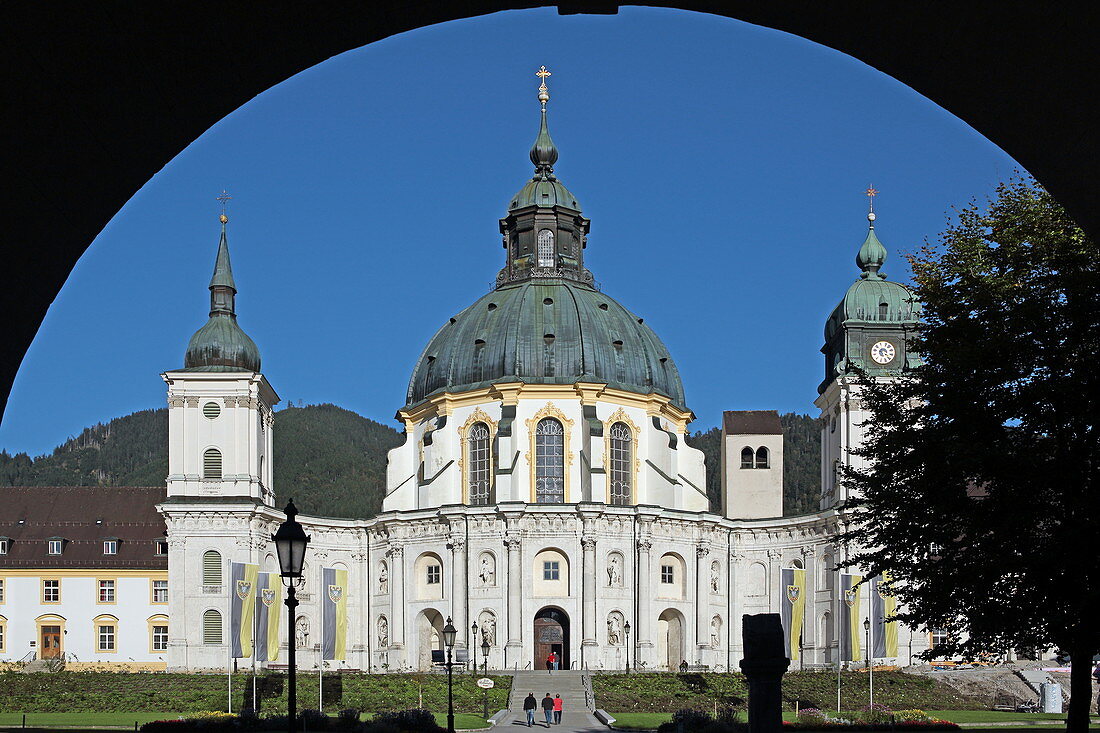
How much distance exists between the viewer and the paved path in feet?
167

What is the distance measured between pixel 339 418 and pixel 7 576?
96.5 m

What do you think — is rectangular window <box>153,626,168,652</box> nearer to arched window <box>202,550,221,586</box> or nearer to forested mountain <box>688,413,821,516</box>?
arched window <box>202,550,221,586</box>

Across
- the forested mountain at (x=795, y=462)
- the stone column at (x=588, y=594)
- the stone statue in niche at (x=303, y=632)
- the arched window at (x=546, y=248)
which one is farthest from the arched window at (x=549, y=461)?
the forested mountain at (x=795, y=462)

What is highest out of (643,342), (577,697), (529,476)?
(643,342)

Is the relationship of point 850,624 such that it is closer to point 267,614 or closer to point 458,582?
point 458,582

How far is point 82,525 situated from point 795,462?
309ft

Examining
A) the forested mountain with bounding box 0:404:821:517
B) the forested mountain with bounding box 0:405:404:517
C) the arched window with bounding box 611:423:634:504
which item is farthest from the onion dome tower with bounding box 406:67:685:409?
the forested mountain with bounding box 0:405:404:517

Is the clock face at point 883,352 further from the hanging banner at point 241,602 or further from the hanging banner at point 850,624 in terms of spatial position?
the hanging banner at point 241,602

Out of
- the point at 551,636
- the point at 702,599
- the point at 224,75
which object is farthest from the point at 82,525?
the point at 224,75

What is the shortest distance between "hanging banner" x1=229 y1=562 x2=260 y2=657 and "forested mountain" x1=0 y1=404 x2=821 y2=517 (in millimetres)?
67222

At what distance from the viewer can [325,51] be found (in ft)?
26.6

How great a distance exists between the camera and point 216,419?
8756 centimetres

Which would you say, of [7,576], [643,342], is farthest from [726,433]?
[7,576]

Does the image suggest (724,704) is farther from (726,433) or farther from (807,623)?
(726,433)
